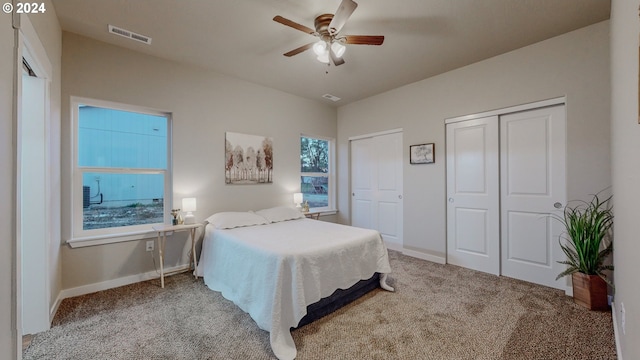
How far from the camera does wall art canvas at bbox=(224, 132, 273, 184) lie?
3.71 m

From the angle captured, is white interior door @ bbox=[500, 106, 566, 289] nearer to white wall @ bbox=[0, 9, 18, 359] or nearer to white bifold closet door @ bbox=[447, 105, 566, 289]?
white bifold closet door @ bbox=[447, 105, 566, 289]

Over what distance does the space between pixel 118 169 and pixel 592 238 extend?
15.9ft

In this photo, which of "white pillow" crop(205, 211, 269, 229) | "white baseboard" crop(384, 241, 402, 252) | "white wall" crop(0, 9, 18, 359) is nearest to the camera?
"white wall" crop(0, 9, 18, 359)

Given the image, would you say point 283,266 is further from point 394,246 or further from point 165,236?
point 394,246

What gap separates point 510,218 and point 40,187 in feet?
15.3

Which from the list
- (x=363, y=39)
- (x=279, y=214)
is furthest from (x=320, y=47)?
(x=279, y=214)

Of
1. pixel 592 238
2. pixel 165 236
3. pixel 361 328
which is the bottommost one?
pixel 361 328

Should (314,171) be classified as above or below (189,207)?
above

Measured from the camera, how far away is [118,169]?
2.93m

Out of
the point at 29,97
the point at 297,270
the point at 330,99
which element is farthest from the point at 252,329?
the point at 330,99

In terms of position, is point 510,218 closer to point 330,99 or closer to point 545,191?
point 545,191

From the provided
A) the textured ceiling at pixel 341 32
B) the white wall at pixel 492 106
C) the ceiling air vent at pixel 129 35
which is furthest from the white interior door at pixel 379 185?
the ceiling air vent at pixel 129 35

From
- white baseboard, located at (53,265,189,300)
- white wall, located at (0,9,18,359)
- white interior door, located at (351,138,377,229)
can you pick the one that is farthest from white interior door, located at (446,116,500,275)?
white wall, located at (0,9,18,359)

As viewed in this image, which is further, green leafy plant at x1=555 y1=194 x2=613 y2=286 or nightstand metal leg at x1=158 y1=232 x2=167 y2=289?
nightstand metal leg at x1=158 y1=232 x2=167 y2=289
